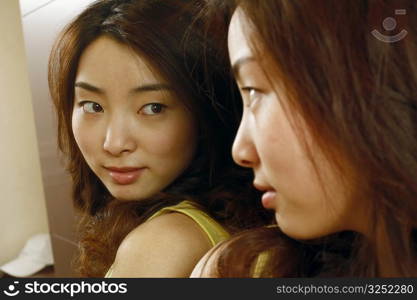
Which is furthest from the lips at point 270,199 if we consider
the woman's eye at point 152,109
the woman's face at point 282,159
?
the woman's eye at point 152,109

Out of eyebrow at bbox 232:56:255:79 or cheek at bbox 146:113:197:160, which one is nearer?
eyebrow at bbox 232:56:255:79

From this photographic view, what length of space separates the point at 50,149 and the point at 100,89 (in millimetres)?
328

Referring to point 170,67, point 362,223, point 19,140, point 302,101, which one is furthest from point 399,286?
point 19,140

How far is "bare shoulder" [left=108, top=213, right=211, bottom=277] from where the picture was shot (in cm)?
57

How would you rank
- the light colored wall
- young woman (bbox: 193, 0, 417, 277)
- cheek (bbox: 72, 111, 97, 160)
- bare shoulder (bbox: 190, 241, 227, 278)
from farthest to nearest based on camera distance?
the light colored wall → cheek (bbox: 72, 111, 97, 160) → bare shoulder (bbox: 190, 241, 227, 278) → young woman (bbox: 193, 0, 417, 277)

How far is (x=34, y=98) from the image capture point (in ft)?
2.93

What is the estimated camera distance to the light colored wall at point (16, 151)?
3.23 ft

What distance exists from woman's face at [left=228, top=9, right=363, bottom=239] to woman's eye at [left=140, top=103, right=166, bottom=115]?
0.17 metres

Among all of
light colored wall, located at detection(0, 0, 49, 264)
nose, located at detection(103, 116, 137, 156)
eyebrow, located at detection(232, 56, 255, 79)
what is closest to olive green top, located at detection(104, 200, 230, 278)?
nose, located at detection(103, 116, 137, 156)

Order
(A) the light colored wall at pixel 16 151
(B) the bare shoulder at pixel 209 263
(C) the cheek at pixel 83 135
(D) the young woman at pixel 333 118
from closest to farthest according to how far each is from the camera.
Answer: (D) the young woman at pixel 333 118
(B) the bare shoulder at pixel 209 263
(C) the cheek at pixel 83 135
(A) the light colored wall at pixel 16 151

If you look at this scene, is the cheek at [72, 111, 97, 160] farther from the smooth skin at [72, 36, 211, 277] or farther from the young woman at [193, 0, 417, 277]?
the young woman at [193, 0, 417, 277]

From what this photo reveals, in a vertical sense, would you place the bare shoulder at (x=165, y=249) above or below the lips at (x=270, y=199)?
below

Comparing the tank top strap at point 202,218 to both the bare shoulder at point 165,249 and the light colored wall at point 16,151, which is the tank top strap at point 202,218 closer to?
the bare shoulder at point 165,249

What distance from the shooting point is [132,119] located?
62 centimetres
